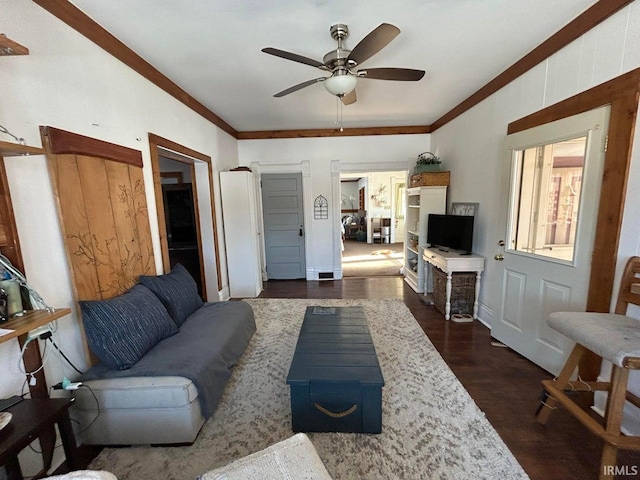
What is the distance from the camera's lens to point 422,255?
425 centimetres

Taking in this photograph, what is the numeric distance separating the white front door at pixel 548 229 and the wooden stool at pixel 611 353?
1.37ft

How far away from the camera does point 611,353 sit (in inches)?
49.4

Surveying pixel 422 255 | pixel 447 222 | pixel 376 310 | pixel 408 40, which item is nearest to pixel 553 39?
pixel 408 40

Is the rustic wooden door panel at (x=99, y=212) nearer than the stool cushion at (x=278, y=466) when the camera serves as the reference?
No

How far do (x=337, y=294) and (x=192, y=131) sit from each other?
3.05m

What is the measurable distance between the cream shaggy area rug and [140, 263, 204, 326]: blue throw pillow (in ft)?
2.34

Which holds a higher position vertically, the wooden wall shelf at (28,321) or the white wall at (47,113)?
the white wall at (47,113)

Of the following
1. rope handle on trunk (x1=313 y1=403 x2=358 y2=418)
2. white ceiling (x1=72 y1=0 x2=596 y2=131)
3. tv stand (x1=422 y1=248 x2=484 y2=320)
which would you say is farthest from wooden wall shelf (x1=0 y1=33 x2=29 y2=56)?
tv stand (x1=422 y1=248 x2=484 y2=320)

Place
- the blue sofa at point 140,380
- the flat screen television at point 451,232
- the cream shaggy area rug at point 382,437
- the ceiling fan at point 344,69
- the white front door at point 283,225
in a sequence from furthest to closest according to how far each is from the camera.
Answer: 1. the white front door at point 283,225
2. the flat screen television at point 451,232
3. the ceiling fan at point 344,69
4. the blue sofa at point 140,380
5. the cream shaggy area rug at point 382,437

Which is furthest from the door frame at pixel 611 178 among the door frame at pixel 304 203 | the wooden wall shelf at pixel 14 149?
the door frame at pixel 304 203

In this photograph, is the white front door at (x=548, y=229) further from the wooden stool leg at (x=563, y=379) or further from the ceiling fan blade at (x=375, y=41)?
the ceiling fan blade at (x=375, y=41)

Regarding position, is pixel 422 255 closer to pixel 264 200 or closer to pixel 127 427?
pixel 264 200

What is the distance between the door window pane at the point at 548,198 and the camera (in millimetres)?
2096

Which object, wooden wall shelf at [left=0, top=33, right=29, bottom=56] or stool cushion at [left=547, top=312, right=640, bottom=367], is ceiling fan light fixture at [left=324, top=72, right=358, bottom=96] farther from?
stool cushion at [left=547, top=312, right=640, bottom=367]
